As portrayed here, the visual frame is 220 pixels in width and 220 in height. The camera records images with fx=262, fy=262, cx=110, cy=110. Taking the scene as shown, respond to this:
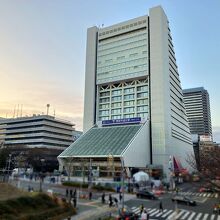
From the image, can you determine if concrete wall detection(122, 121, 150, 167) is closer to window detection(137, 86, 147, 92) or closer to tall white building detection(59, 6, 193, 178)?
tall white building detection(59, 6, 193, 178)

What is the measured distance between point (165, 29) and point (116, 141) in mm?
54393

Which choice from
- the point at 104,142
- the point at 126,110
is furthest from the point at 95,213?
the point at 126,110

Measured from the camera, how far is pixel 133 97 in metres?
108

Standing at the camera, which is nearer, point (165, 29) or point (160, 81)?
point (160, 81)

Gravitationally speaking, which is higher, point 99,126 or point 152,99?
point 152,99

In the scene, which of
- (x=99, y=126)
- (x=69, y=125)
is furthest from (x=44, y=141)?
(x=99, y=126)

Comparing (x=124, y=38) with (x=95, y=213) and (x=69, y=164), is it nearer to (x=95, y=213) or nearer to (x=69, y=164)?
(x=69, y=164)

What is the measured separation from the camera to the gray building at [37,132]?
478ft

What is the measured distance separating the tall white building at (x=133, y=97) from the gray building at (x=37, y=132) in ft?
137

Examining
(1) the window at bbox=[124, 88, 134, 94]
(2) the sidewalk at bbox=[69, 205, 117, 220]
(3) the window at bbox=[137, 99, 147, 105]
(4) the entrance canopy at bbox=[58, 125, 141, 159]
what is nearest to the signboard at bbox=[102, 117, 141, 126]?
(4) the entrance canopy at bbox=[58, 125, 141, 159]

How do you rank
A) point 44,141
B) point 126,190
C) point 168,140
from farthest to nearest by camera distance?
point 44,141 < point 168,140 < point 126,190

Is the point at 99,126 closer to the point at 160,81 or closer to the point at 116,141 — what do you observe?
the point at 116,141

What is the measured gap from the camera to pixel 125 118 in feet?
332

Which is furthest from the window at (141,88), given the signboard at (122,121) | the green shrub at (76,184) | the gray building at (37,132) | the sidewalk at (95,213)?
the sidewalk at (95,213)
